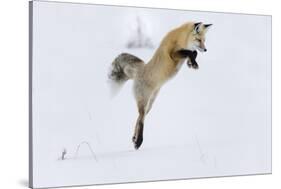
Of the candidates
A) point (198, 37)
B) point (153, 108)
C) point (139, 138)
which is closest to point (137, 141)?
point (139, 138)

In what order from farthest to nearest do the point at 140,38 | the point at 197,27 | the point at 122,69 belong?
the point at 197,27 < the point at 140,38 < the point at 122,69

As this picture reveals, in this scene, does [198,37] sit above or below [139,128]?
above

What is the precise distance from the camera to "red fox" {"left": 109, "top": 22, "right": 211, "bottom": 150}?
602 centimetres

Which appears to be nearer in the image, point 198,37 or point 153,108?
point 153,108

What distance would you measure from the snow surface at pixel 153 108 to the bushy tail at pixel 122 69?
0.17 feet

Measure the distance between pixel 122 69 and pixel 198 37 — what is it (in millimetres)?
857

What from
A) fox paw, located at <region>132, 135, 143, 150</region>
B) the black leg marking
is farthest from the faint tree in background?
fox paw, located at <region>132, 135, 143, 150</region>

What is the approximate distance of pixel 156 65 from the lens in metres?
6.15

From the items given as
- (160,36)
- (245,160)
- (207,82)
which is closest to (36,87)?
(160,36)

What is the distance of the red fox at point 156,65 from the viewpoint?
19.7 feet

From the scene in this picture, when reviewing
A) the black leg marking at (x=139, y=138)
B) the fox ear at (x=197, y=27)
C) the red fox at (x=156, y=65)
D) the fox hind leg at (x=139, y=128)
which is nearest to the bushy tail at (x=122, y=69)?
the red fox at (x=156, y=65)

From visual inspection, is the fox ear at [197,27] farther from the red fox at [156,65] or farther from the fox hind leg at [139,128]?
the fox hind leg at [139,128]

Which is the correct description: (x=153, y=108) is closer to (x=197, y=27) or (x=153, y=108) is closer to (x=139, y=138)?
(x=139, y=138)

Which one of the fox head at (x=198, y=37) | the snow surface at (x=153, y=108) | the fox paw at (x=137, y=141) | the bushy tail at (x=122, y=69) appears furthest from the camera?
the fox head at (x=198, y=37)
